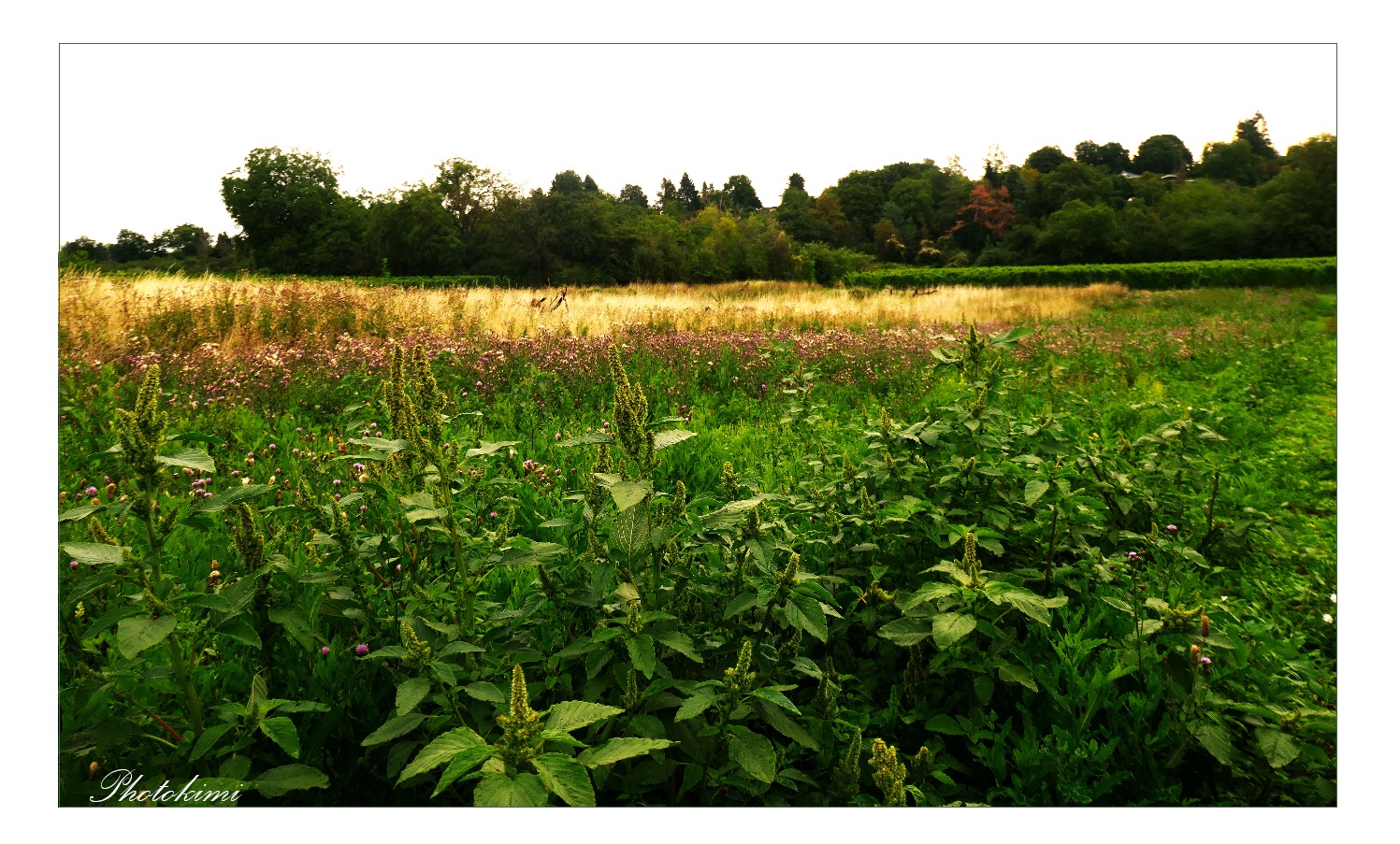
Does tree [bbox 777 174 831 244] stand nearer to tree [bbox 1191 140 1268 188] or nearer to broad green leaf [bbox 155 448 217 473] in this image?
tree [bbox 1191 140 1268 188]

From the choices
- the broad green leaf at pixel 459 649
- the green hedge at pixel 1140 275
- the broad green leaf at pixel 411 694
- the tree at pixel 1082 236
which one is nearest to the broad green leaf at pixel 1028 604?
the broad green leaf at pixel 459 649

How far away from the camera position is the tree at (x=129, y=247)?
104 inches

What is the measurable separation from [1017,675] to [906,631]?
364 millimetres

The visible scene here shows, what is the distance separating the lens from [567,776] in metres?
1.15

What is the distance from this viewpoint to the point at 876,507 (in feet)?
8.21

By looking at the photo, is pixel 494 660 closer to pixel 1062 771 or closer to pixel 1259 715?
pixel 1062 771

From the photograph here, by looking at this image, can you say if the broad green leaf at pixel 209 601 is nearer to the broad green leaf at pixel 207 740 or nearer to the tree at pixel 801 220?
the broad green leaf at pixel 207 740

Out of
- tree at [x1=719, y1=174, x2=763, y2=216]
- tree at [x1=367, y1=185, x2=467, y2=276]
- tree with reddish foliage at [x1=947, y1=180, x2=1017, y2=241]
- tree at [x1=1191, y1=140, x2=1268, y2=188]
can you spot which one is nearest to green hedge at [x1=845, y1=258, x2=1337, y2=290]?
tree at [x1=1191, y1=140, x2=1268, y2=188]

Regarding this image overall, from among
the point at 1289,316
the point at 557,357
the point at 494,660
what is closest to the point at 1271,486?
the point at 494,660

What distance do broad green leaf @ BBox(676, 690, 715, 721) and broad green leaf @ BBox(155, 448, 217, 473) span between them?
1.10m

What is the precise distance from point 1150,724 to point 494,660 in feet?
6.46

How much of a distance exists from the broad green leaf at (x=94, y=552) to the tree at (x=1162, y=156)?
422 centimetres

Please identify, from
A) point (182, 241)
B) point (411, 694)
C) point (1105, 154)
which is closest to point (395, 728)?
point (411, 694)

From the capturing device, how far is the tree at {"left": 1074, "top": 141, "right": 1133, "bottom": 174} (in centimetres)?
436
